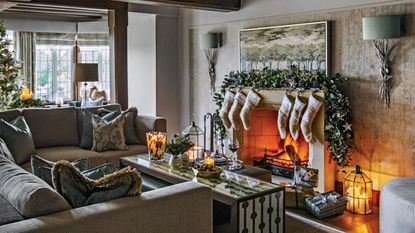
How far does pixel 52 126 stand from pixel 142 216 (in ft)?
10.4

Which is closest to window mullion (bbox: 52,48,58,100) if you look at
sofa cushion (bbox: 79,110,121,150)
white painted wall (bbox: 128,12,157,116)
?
white painted wall (bbox: 128,12,157,116)

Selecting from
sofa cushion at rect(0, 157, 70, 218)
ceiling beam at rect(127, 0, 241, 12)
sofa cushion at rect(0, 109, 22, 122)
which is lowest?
sofa cushion at rect(0, 157, 70, 218)

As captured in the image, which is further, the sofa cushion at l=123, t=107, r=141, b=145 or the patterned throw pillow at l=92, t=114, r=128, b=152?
the sofa cushion at l=123, t=107, r=141, b=145

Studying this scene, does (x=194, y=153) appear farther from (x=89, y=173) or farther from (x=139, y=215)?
(x=139, y=215)

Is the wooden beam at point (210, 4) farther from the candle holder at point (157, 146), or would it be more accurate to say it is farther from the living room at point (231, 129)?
the candle holder at point (157, 146)

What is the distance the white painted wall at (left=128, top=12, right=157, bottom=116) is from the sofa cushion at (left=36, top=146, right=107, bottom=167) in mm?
2286

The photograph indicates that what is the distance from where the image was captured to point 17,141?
4.23m

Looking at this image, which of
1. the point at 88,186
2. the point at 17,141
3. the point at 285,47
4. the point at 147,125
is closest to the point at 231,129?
the point at 147,125

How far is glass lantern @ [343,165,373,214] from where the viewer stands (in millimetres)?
4134

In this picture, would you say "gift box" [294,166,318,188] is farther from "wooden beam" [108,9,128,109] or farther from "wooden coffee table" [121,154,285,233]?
A: "wooden beam" [108,9,128,109]

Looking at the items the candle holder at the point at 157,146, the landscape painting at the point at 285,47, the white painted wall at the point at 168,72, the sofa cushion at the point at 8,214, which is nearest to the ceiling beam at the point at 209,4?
the landscape painting at the point at 285,47

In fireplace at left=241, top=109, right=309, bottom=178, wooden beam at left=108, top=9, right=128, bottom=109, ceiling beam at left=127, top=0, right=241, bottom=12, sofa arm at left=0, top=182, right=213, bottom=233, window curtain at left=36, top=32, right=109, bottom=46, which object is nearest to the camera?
sofa arm at left=0, top=182, right=213, bottom=233

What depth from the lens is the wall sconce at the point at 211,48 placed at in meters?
6.16

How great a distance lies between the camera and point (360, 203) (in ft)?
13.6
